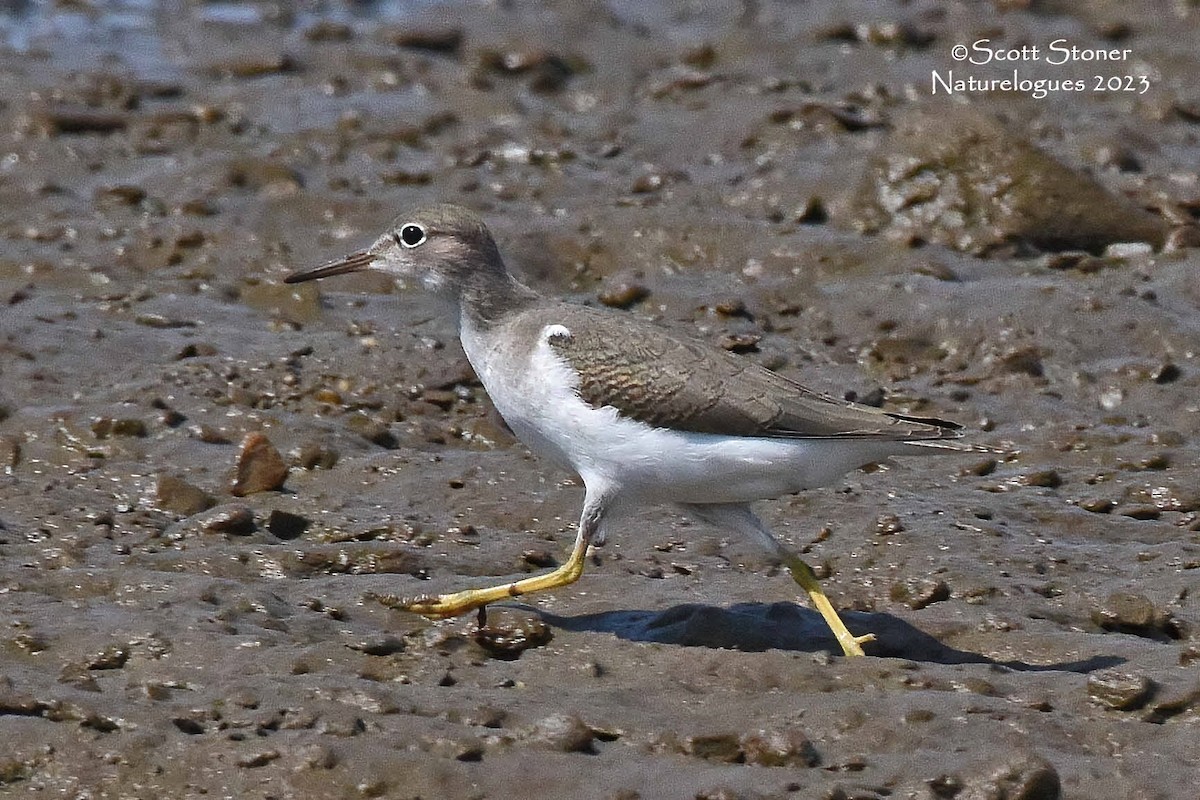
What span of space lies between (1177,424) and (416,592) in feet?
16.8

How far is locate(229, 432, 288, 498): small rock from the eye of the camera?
9.88m

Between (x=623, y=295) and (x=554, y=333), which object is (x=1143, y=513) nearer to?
(x=554, y=333)

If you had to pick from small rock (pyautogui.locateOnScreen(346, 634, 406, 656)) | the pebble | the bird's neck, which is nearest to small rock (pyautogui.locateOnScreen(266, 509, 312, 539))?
the bird's neck

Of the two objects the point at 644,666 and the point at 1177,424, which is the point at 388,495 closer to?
the point at 644,666

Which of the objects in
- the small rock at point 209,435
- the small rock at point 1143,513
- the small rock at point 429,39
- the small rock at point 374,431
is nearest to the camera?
the small rock at point 1143,513

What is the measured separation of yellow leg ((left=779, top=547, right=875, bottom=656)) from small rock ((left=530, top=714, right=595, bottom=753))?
1634 mm

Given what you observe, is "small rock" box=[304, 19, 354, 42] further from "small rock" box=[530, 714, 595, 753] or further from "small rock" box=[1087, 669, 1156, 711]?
"small rock" box=[1087, 669, 1156, 711]

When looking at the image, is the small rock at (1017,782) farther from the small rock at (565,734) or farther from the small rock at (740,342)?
the small rock at (740,342)

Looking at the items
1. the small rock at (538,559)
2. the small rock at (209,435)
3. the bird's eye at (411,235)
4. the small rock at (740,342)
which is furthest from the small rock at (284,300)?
the small rock at (538,559)

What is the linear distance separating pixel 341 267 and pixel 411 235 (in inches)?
22.8

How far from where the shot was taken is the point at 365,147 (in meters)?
15.1

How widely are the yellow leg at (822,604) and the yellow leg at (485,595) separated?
100 centimetres

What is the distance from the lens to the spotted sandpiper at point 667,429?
27.1ft

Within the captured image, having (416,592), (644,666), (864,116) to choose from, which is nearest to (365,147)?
(864,116)
